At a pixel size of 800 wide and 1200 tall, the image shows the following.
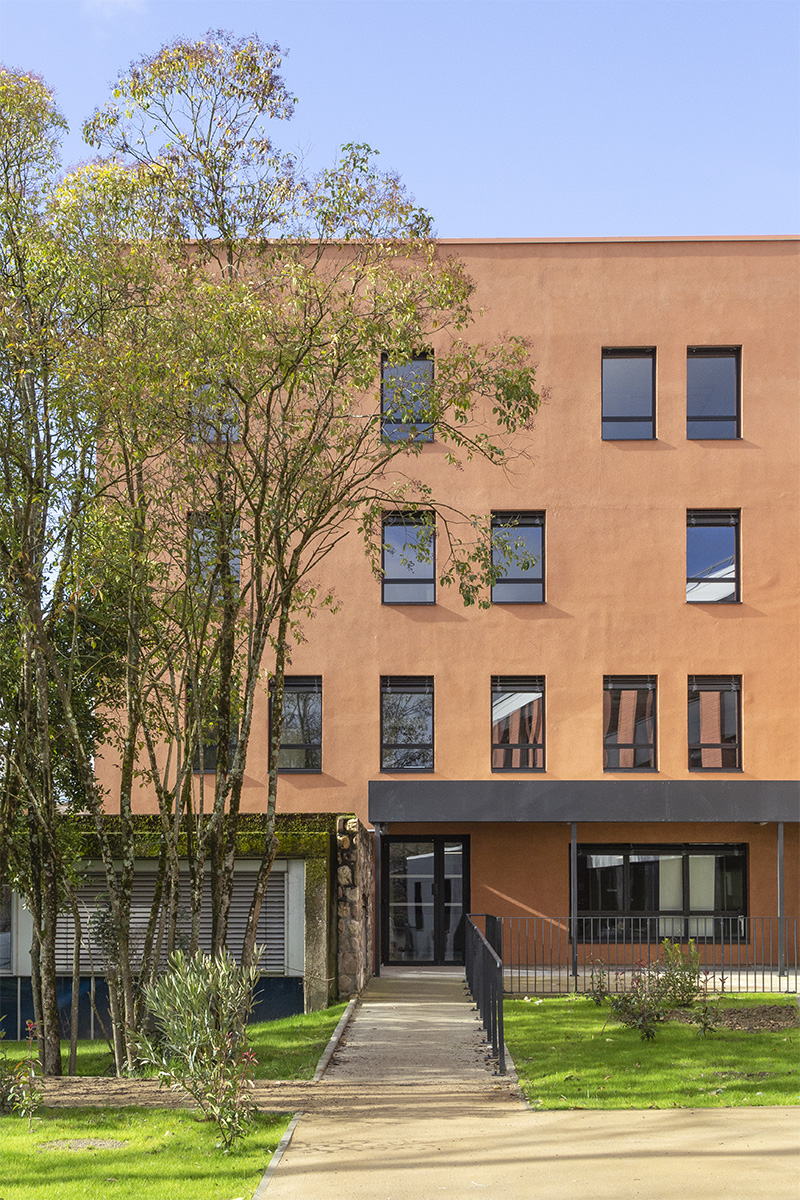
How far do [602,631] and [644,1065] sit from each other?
1201 cm

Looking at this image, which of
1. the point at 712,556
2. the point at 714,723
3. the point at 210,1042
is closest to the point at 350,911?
the point at 714,723

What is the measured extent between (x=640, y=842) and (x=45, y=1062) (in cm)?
1292

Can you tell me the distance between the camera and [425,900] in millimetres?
21922

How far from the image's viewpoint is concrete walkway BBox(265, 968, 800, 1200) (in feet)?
22.6

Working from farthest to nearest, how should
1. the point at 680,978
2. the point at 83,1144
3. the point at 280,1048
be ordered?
the point at 680,978 < the point at 280,1048 < the point at 83,1144

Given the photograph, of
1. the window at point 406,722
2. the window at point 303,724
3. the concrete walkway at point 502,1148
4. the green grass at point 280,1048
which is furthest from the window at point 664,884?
the concrete walkway at point 502,1148

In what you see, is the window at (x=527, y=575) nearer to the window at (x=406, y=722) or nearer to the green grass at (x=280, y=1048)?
the window at (x=406, y=722)

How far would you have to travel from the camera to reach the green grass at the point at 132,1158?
709 centimetres

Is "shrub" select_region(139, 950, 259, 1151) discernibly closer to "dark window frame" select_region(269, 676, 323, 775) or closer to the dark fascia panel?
the dark fascia panel

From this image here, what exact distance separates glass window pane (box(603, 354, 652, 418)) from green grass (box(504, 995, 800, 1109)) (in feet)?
40.1

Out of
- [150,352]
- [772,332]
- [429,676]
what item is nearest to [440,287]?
[150,352]

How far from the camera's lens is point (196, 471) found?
38.1 ft

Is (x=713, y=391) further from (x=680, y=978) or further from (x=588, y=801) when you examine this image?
(x=680, y=978)

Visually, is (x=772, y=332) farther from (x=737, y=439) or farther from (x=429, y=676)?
(x=429, y=676)
